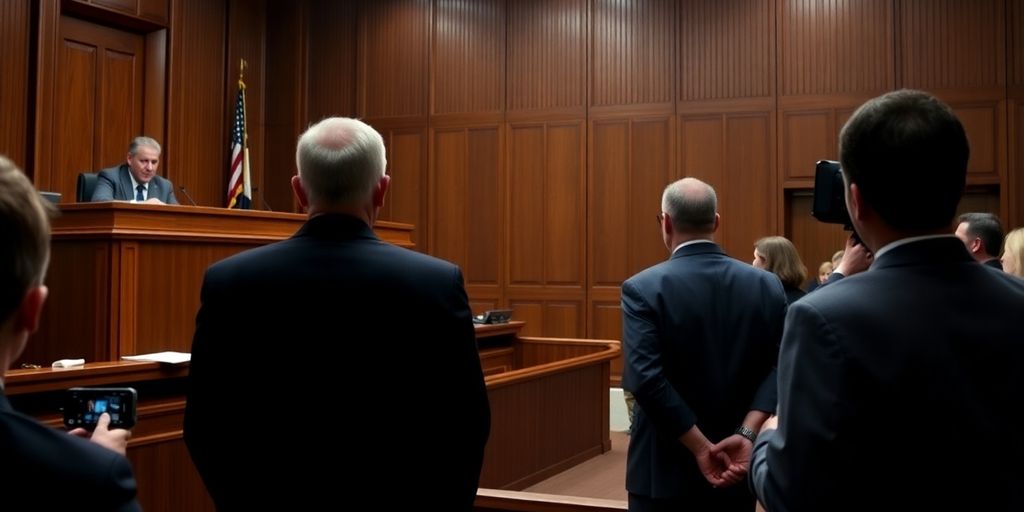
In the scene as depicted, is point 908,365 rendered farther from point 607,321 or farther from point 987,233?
point 607,321

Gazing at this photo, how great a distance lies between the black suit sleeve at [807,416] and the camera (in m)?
1.33

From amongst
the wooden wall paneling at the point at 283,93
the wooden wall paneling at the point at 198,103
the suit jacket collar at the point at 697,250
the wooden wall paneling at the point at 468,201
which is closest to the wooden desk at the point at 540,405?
the suit jacket collar at the point at 697,250

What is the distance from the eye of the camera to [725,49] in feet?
30.7

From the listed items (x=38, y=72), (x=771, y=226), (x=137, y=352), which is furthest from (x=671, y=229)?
(x=38, y=72)

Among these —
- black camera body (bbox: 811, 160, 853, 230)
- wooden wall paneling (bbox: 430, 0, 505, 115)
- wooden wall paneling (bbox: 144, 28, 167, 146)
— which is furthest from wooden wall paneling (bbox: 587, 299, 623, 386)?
black camera body (bbox: 811, 160, 853, 230)

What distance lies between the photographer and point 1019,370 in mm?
1336

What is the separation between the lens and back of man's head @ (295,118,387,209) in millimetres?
1925

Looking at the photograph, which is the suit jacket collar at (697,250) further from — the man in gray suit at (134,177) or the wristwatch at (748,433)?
the man in gray suit at (134,177)

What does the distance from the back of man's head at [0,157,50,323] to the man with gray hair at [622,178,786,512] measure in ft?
A: 6.01

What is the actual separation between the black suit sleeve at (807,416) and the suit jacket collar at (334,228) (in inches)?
35.0

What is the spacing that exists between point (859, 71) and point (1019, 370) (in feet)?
26.8

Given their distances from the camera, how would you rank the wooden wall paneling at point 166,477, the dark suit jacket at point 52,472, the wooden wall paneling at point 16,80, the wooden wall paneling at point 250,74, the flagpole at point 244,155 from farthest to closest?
the wooden wall paneling at point 250,74
the flagpole at point 244,155
the wooden wall paneling at point 16,80
the wooden wall paneling at point 166,477
the dark suit jacket at point 52,472

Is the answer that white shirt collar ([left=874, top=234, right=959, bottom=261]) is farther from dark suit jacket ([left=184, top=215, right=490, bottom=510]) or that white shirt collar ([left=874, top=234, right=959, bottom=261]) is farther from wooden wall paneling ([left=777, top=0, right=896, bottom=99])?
wooden wall paneling ([left=777, top=0, right=896, bottom=99])

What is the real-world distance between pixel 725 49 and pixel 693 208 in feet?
22.8
